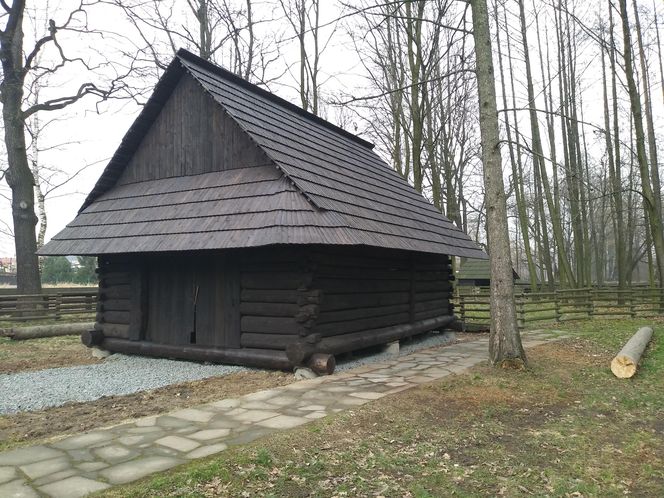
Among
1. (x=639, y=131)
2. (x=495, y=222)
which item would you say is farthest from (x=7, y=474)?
(x=639, y=131)

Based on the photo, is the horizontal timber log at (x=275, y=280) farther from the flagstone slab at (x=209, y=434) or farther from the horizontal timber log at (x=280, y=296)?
the flagstone slab at (x=209, y=434)

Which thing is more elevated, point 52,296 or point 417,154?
point 417,154

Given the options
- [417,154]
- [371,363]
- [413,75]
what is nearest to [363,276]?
[371,363]

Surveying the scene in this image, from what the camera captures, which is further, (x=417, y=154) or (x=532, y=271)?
(x=532, y=271)

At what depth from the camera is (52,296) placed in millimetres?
15055

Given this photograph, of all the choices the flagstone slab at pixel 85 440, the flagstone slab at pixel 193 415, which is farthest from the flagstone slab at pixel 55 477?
the flagstone slab at pixel 193 415

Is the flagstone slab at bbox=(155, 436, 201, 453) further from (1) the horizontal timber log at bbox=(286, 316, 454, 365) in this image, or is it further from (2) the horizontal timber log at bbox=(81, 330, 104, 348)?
(2) the horizontal timber log at bbox=(81, 330, 104, 348)

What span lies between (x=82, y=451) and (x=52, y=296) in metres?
13.0

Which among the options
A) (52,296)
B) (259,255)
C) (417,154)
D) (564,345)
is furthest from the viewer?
(417,154)

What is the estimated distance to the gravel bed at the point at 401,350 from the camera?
8.02 m

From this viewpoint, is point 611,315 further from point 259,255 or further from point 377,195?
point 259,255

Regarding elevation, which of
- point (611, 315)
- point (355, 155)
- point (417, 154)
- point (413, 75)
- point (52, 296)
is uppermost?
point (413, 75)

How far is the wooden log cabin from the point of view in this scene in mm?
7195

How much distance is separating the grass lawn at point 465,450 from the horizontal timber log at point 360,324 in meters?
1.88
